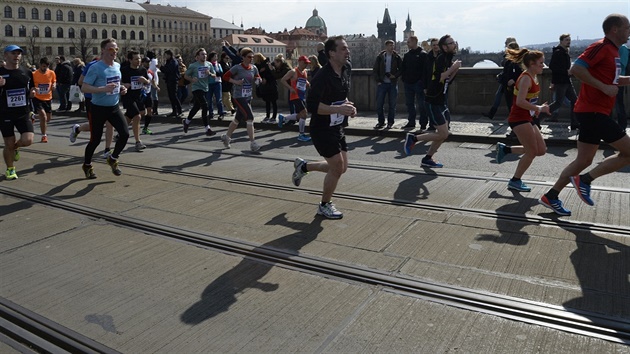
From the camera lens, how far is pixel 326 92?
5965 millimetres

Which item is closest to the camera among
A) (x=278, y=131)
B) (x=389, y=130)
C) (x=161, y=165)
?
(x=161, y=165)

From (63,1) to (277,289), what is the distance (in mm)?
128829

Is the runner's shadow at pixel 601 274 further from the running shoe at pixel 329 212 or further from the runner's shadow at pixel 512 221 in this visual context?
the running shoe at pixel 329 212

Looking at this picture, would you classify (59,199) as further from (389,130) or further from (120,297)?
(389,130)

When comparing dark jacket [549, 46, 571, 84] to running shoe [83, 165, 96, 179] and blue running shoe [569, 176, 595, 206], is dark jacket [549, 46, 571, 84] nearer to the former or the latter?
blue running shoe [569, 176, 595, 206]

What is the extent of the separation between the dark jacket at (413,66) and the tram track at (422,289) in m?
8.56

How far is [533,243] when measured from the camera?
535 cm

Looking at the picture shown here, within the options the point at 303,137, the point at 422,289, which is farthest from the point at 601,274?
the point at 303,137

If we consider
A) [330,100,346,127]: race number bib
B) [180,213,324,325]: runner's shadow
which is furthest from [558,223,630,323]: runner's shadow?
[330,100,346,127]: race number bib

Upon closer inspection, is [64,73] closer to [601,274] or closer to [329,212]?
[329,212]

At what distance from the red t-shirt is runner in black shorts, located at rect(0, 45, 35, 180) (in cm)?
727

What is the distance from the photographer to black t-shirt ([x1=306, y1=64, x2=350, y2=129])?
5.90 m

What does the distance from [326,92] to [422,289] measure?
2413mm

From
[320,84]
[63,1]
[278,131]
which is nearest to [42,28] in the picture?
[63,1]
